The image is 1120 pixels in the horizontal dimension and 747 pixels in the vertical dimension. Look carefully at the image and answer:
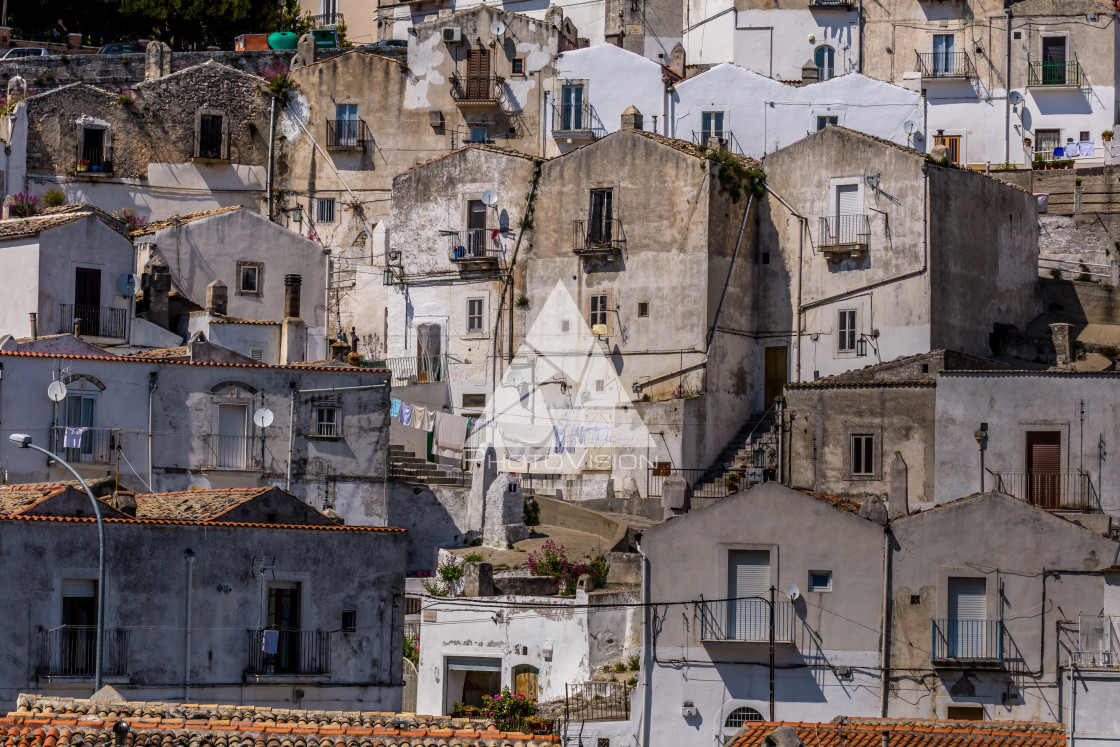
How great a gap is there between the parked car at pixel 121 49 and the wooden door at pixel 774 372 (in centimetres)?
2743

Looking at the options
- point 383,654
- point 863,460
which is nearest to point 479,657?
point 383,654

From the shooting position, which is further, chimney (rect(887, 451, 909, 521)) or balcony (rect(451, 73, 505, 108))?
balcony (rect(451, 73, 505, 108))

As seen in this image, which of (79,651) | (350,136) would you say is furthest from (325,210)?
(79,651)

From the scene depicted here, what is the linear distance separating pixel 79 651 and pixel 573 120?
33197mm

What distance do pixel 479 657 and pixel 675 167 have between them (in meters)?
16.2

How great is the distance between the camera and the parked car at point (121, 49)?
7288 centimetres

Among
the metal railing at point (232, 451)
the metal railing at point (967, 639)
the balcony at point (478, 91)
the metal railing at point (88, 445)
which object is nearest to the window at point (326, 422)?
the metal railing at point (232, 451)

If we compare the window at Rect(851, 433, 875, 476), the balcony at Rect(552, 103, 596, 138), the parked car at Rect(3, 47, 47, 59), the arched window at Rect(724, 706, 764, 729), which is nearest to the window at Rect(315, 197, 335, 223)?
the balcony at Rect(552, 103, 596, 138)

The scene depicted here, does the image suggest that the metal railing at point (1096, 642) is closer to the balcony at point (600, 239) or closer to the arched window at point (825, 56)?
the balcony at point (600, 239)

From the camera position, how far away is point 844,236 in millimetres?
55906

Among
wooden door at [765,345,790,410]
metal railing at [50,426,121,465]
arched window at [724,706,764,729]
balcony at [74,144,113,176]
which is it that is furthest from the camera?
balcony at [74,144,113,176]

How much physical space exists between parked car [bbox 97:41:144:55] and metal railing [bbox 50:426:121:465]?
29.2 metres

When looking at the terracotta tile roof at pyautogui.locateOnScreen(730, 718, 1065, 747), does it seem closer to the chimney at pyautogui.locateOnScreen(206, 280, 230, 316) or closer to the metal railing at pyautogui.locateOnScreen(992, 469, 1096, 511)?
the metal railing at pyautogui.locateOnScreen(992, 469, 1096, 511)

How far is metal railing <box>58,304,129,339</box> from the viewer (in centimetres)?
5400
